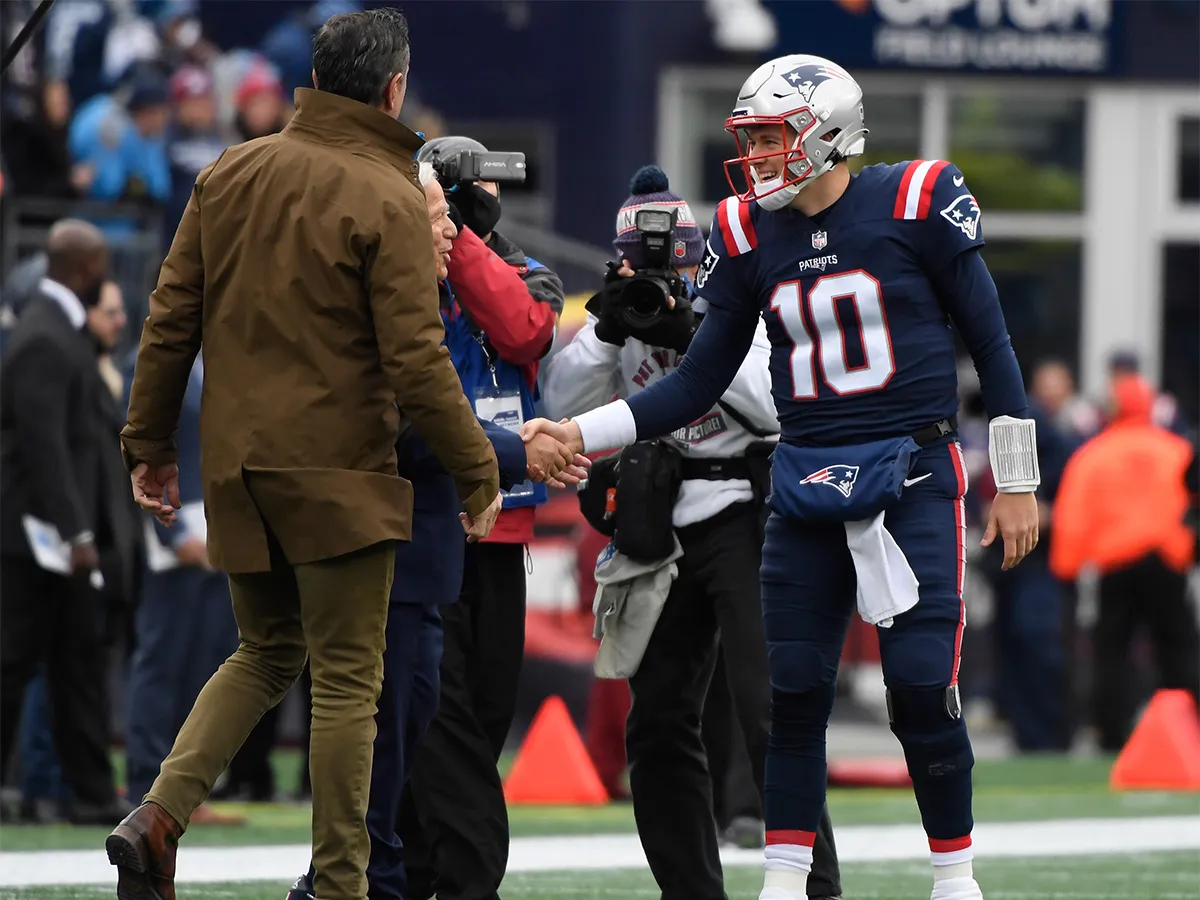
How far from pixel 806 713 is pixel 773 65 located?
1.59m

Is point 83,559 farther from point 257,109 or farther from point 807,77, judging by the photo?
point 257,109

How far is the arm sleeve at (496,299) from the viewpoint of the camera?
5.81 metres

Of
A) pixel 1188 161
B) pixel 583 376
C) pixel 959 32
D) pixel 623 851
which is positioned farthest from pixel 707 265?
pixel 1188 161

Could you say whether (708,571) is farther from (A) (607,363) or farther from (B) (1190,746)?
(B) (1190,746)

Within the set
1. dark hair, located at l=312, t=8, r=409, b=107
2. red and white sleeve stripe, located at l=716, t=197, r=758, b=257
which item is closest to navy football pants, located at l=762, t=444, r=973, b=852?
red and white sleeve stripe, located at l=716, t=197, r=758, b=257

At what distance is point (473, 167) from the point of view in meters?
6.04

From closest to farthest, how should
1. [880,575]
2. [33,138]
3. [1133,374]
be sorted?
[880,575]
[33,138]
[1133,374]

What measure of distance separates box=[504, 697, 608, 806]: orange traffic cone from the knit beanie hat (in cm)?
424

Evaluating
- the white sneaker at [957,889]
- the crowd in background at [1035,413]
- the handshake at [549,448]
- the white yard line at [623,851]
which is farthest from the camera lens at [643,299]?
the crowd in background at [1035,413]

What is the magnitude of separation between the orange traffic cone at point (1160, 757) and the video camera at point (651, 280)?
595 cm

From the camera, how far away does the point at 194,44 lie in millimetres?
15672

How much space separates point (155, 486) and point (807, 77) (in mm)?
1854

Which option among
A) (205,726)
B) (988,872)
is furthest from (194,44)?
(205,726)

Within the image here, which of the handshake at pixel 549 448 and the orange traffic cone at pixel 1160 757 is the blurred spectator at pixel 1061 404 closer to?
the orange traffic cone at pixel 1160 757
